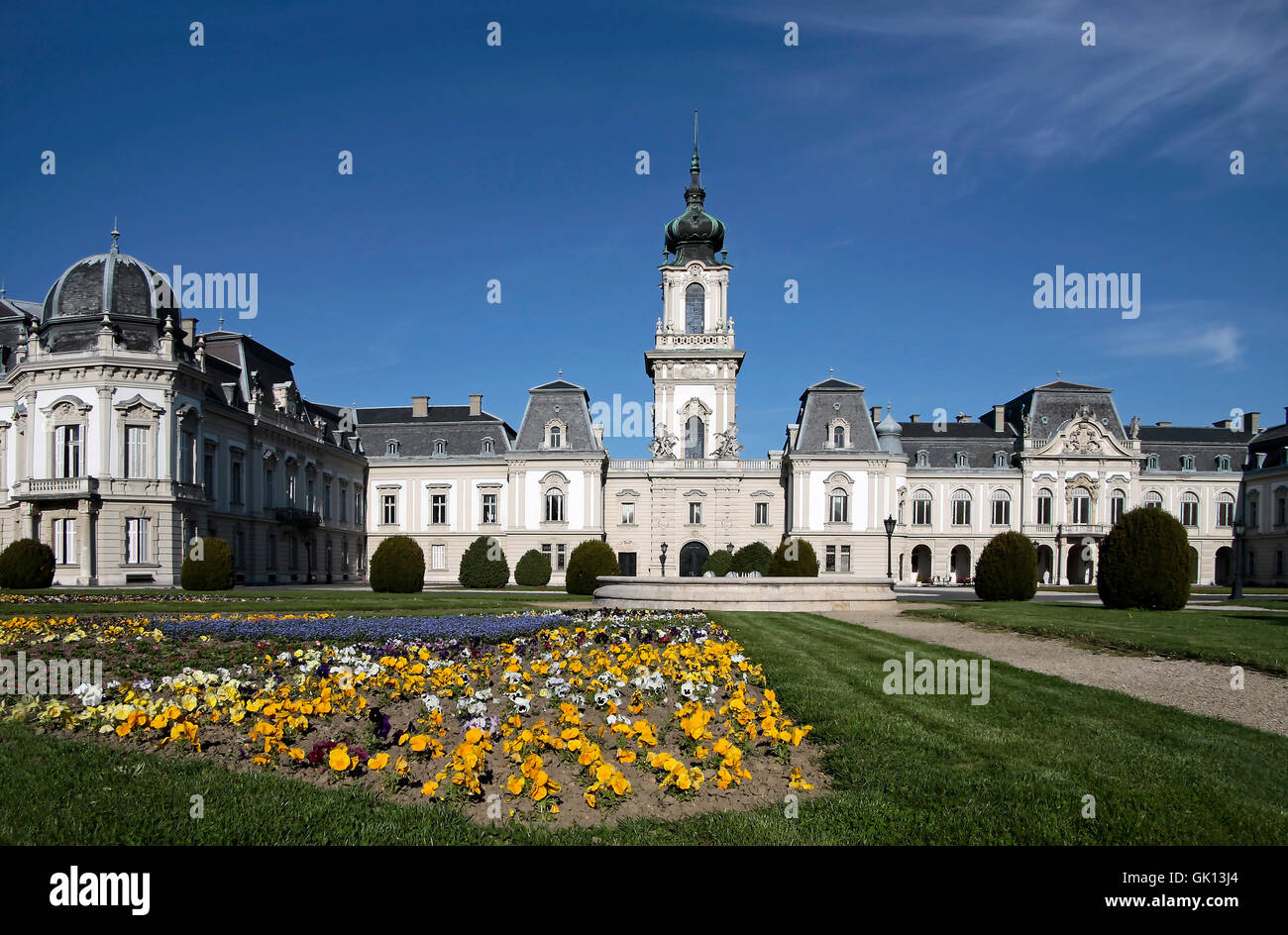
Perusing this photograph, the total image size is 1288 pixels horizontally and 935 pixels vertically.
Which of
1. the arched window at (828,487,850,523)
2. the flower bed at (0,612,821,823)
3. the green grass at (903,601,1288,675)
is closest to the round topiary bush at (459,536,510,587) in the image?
the arched window at (828,487,850,523)

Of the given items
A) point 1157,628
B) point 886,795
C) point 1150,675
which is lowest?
point 1157,628

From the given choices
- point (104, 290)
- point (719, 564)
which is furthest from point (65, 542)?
point (719, 564)

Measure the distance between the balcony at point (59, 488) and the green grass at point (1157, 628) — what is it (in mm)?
35212

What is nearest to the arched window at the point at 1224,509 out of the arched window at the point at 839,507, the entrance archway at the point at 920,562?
the entrance archway at the point at 920,562

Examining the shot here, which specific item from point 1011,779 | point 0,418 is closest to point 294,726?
point 1011,779

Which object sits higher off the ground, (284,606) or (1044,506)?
(1044,506)

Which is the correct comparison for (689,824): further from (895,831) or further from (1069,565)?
(1069,565)

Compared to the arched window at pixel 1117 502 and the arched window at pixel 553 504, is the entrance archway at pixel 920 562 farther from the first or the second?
the arched window at pixel 553 504

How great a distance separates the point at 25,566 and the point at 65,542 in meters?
4.77

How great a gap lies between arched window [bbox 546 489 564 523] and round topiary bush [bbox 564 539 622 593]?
16655mm

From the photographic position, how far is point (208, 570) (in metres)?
34.2

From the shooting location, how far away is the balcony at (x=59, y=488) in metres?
37.4

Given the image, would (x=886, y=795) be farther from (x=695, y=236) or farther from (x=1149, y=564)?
(x=695, y=236)

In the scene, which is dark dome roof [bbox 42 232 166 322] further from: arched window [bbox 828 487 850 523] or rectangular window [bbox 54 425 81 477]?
arched window [bbox 828 487 850 523]
